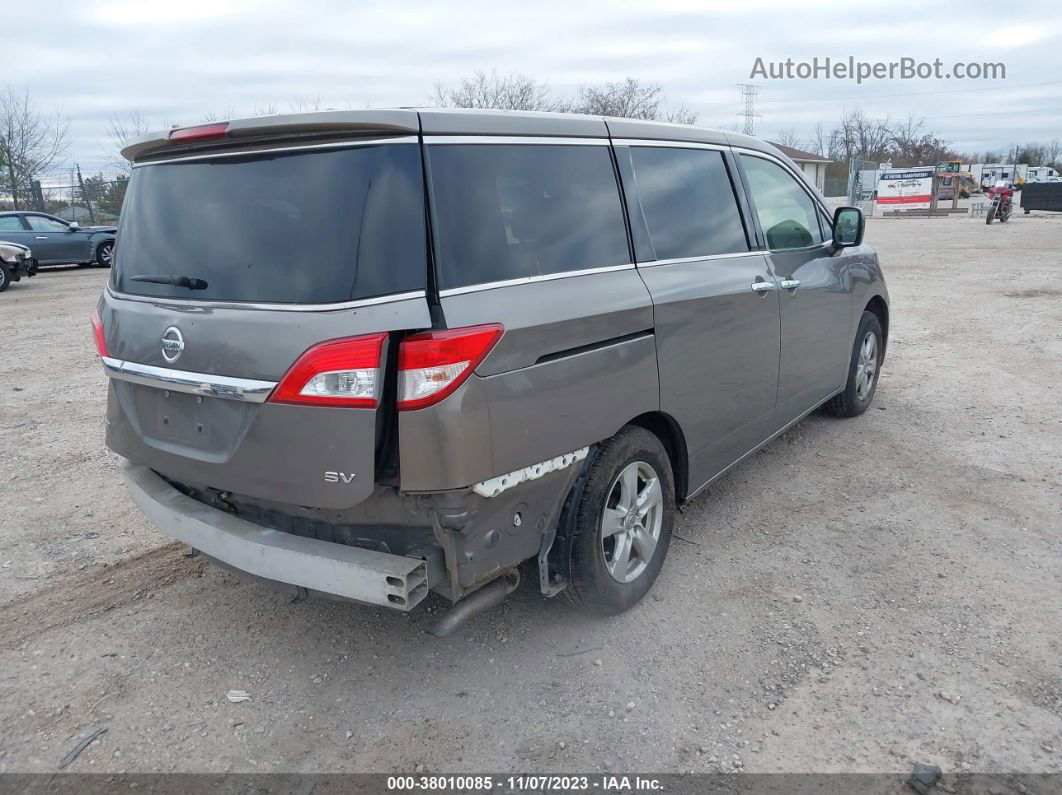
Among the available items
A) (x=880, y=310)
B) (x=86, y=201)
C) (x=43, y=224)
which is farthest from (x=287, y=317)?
(x=86, y=201)

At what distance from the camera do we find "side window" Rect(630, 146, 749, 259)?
3461mm

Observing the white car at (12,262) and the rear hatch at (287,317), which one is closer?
the rear hatch at (287,317)

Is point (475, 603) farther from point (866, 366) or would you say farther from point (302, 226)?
point (866, 366)

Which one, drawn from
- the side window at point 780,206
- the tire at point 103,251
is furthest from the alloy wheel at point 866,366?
the tire at point 103,251

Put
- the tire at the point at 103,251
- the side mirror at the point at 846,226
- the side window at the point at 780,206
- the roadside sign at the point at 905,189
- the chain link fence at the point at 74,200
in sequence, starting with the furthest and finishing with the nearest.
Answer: the roadside sign at the point at 905,189
the chain link fence at the point at 74,200
the tire at the point at 103,251
the side mirror at the point at 846,226
the side window at the point at 780,206

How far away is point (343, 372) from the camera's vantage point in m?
2.39

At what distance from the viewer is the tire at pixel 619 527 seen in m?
3.00

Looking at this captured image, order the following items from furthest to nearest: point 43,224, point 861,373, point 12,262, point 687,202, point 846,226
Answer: point 43,224 → point 12,262 → point 861,373 → point 846,226 → point 687,202

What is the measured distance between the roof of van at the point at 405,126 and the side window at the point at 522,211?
66 mm

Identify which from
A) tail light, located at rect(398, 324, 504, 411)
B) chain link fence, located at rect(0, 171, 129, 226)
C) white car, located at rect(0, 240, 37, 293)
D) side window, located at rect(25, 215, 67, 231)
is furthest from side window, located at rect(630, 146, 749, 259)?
chain link fence, located at rect(0, 171, 129, 226)

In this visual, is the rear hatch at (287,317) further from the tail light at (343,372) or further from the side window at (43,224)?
the side window at (43,224)

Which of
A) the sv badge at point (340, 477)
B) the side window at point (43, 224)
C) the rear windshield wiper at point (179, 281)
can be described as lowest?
the sv badge at point (340, 477)

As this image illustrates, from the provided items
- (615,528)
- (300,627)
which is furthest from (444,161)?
(300,627)

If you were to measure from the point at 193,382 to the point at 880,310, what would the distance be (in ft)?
16.5
